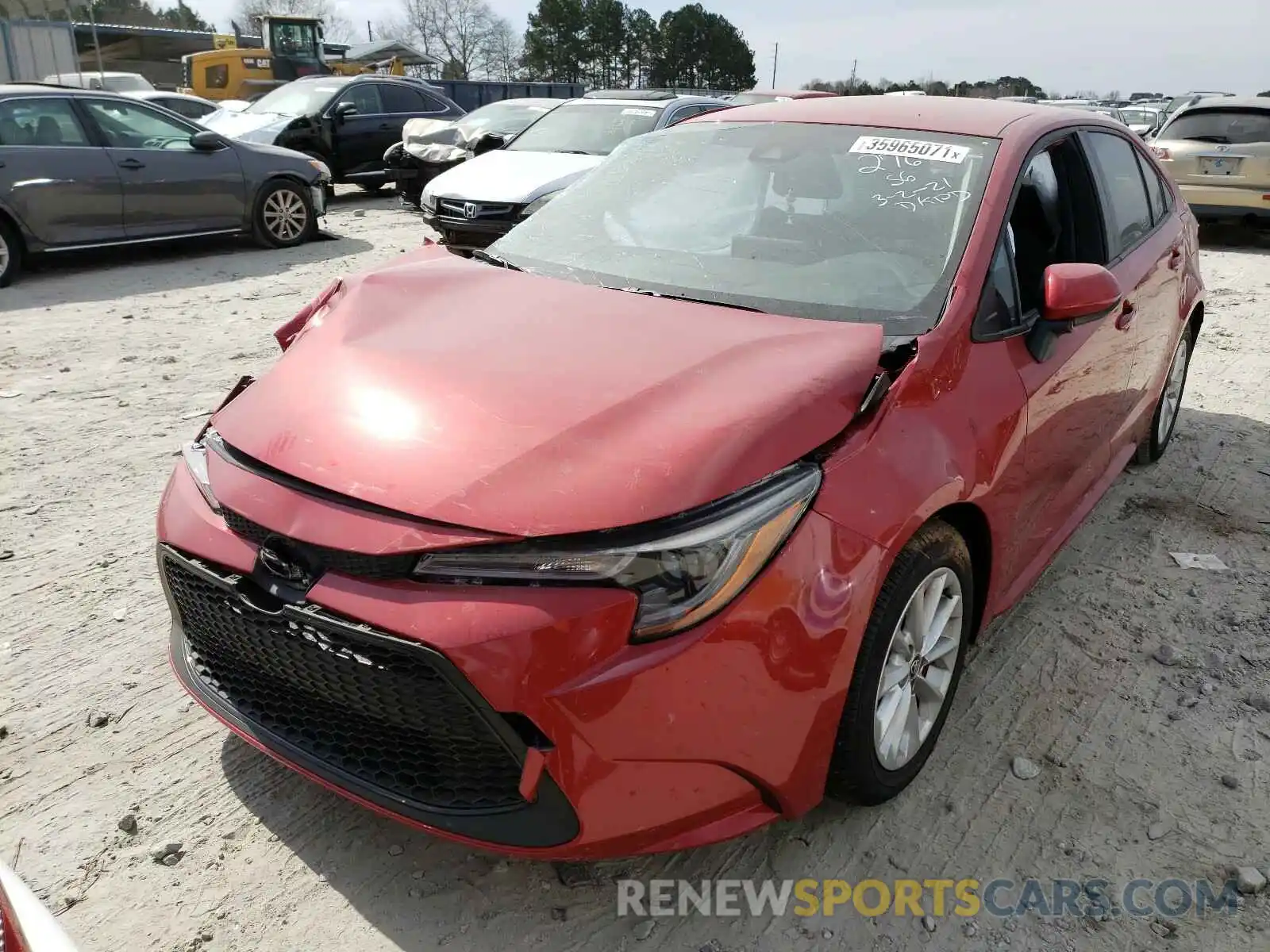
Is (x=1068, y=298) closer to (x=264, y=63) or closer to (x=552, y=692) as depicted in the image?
(x=552, y=692)

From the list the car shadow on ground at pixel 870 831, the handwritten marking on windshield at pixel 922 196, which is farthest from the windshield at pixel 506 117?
the car shadow on ground at pixel 870 831

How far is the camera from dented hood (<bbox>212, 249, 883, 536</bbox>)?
188 centimetres

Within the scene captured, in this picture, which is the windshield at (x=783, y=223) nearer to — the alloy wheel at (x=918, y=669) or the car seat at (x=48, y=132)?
the alloy wheel at (x=918, y=669)

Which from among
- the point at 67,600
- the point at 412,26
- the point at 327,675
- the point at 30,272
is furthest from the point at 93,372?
the point at 412,26

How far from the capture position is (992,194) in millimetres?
2719

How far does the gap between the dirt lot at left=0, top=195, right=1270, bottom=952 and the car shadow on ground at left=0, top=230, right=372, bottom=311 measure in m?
4.16

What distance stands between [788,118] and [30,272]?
26.4 ft

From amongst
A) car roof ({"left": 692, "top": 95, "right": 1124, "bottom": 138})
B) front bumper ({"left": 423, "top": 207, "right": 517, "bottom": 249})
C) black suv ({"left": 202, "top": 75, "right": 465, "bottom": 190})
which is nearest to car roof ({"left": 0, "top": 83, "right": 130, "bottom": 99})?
front bumper ({"left": 423, "top": 207, "right": 517, "bottom": 249})

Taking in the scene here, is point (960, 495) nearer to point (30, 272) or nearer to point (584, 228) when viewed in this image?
point (584, 228)

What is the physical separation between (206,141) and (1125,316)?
28.0 ft

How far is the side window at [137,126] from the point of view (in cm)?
849

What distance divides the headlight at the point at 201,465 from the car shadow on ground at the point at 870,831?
0.80m

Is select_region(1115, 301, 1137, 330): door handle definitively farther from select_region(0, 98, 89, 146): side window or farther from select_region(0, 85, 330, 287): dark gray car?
select_region(0, 98, 89, 146): side window

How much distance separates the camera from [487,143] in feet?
35.6
